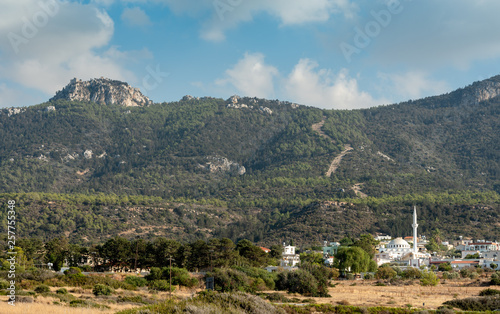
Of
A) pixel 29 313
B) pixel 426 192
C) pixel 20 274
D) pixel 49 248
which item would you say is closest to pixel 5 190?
pixel 49 248

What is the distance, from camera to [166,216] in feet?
547

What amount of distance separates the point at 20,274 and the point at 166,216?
4453 inches

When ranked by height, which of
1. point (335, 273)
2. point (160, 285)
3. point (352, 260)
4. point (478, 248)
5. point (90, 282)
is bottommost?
point (160, 285)

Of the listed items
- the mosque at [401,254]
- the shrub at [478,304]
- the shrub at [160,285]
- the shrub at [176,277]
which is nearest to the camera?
the shrub at [478,304]

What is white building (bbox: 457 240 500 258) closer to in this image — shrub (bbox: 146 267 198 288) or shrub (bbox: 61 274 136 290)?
shrub (bbox: 146 267 198 288)

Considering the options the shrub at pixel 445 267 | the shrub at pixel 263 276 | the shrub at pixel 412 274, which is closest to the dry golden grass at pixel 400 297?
the shrub at pixel 263 276

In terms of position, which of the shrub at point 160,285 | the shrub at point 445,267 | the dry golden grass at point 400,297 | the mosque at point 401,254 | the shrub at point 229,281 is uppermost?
the mosque at point 401,254

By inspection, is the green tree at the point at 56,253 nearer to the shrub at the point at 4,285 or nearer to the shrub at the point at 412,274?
the shrub at the point at 4,285

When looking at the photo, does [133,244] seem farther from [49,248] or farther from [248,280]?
[248,280]

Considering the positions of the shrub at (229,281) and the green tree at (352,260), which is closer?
the shrub at (229,281)

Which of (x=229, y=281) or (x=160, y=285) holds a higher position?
(x=229, y=281)

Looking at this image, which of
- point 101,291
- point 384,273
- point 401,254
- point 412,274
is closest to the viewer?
point 101,291

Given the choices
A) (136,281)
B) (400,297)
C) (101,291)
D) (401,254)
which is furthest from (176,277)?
(401,254)

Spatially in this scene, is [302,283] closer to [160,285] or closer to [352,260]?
[160,285]
